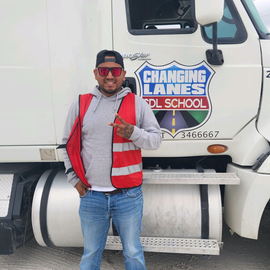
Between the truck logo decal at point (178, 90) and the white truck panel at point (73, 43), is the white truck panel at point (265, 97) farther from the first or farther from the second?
the white truck panel at point (73, 43)

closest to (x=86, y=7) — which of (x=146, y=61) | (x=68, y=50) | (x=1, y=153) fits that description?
(x=68, y=50)

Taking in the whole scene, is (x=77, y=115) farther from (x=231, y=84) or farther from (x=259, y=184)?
(x=259, y=184)

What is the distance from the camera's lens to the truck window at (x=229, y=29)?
6.73 ft

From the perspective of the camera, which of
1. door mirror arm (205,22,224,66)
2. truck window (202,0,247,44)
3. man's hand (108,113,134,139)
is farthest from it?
truck window (202,0,247,44)

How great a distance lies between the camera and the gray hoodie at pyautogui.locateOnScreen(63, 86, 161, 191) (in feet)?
5.23

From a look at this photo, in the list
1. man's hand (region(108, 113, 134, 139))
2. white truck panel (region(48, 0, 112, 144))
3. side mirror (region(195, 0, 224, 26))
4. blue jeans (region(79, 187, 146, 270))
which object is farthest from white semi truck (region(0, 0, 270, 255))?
man's hand (region(108, 113, 134, 139))

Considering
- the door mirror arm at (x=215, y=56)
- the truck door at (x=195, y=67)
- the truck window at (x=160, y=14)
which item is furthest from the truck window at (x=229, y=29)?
the truck window at (x=160, y=14)

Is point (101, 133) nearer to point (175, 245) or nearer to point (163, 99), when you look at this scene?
point (163, 99)

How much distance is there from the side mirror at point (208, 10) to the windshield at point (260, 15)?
1.66 ft

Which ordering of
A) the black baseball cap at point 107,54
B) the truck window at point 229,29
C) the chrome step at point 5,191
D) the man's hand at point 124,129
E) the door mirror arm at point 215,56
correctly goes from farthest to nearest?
the chrome step at point 5,191 < the truck window at point 229,29 < the door mirror arm at point 215,56 < the black baseball cap at point 107,54 < the man's hand at point 124,129

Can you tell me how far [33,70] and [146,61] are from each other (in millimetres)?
895

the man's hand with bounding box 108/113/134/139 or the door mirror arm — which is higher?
the door mirror arm

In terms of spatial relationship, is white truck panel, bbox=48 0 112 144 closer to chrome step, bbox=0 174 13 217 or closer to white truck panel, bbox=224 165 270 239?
chrome step, bbox=0 174 13 217

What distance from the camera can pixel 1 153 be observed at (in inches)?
85.4
